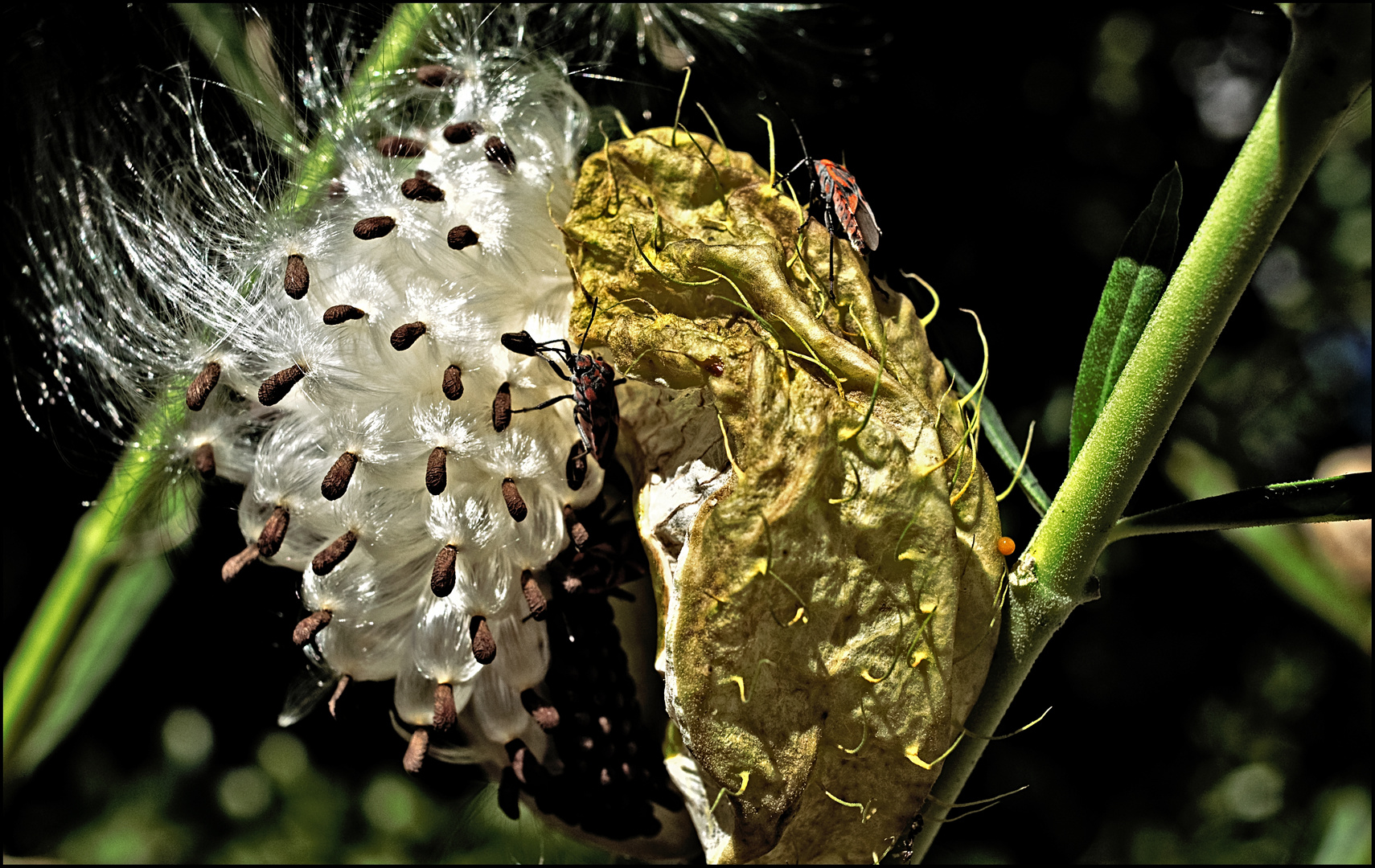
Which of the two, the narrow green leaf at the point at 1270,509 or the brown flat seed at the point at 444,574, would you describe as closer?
the narrow green leaf at the point at 1270,509

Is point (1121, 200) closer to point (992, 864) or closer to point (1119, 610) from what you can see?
point (1119, 610)

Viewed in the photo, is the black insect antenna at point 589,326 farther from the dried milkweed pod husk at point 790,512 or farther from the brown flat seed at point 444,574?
the brown flat seed at point 444,574

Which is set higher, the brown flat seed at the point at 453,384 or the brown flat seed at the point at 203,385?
the brown flat seed at the point at 453,384

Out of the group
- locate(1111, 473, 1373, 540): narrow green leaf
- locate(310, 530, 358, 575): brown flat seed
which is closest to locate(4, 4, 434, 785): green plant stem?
locate(310, 530, 358, 575): brown flat seed

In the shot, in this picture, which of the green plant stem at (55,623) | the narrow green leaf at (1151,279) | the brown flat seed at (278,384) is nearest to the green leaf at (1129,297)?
the narrow green leaf at (1151,279)

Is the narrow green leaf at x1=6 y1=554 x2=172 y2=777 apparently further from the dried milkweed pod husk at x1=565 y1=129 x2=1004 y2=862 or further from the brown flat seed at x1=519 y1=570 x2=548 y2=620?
the dried milkweed pod husk at x1=565 y1=129 x2=1004 y2=862

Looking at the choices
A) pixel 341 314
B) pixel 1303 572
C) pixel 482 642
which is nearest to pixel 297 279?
pixel 341 314

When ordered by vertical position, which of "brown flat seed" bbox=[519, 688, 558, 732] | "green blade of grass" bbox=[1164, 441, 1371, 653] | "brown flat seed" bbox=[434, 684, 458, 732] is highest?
"brown flat seed" bbox=[434, 684, 458, 732]

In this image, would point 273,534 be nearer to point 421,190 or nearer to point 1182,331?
point 421,190
